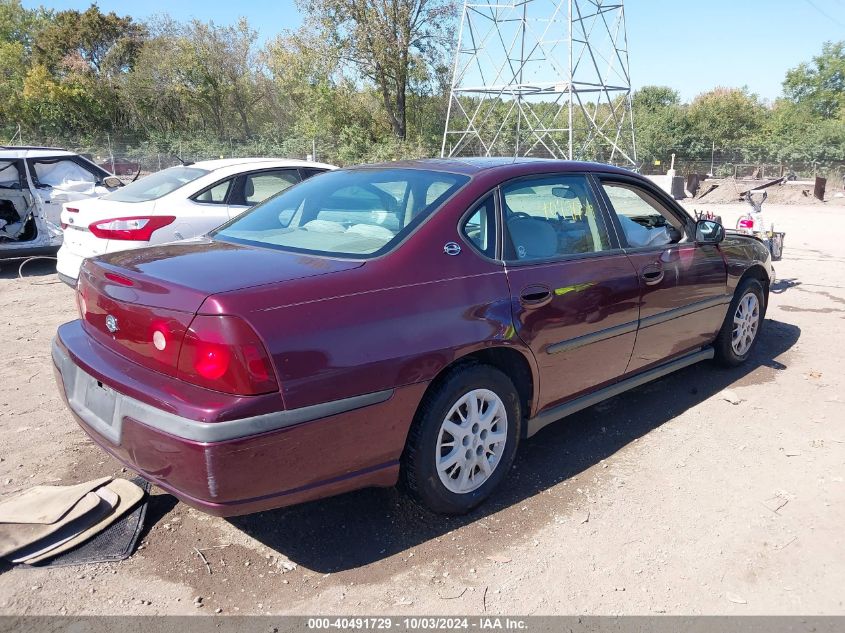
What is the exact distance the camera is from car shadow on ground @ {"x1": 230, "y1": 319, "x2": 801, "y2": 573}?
2971mm

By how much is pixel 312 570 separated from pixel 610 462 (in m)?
1.88

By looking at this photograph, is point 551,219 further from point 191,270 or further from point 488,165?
point 191,270

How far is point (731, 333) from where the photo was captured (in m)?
5.09

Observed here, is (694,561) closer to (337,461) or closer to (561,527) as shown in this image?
(561,527)

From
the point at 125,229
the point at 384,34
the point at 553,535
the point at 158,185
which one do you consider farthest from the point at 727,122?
the point at 553,535

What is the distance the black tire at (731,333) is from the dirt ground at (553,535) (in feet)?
1.80

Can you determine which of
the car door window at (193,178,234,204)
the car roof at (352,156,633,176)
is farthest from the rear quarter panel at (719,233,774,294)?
the car door window at (193,178,234,204)

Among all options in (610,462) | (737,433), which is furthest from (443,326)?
(737,433)

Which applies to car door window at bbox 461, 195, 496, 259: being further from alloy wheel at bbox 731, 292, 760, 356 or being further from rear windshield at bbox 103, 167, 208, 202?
rear windshield at bbox 103, 167, 208, 202

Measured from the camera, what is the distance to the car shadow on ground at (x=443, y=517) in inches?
117

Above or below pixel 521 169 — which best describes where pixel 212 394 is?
below

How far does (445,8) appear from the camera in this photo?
29.6m

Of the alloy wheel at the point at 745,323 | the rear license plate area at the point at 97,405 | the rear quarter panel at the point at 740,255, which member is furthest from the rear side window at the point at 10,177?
the alloy wheel at the point at 745,323

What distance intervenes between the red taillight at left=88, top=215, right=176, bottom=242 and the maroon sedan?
123 inches
